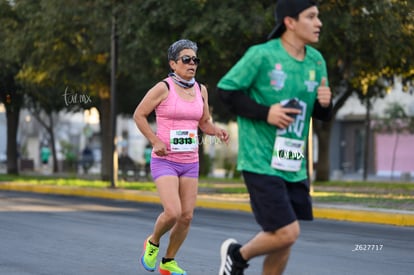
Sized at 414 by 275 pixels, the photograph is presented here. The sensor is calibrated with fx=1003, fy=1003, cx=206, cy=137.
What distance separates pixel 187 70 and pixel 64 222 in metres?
6.71

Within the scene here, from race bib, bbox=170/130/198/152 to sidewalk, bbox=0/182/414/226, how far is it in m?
8.34

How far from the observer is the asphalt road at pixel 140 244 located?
894 cm

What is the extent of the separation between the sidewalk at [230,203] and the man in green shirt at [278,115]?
1008 centimetres

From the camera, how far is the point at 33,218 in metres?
14.7

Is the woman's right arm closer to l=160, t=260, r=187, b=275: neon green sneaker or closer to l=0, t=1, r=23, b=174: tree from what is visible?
l=160, t=260, r=187, b=275: neon green sneaker

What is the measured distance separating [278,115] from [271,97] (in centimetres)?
22

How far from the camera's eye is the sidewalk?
52.4ft

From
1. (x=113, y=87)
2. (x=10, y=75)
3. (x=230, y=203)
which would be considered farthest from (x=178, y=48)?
(x=10, y=75)

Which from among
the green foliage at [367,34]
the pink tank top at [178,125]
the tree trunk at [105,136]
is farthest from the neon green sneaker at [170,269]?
the tree trunk at [105,136]

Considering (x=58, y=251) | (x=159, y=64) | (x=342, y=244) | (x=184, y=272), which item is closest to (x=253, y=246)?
(x=184, y=272)

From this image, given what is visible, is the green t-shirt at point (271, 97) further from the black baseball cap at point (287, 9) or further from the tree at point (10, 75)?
the tree at point (10, 75)

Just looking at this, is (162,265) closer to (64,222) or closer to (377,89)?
(64,222)

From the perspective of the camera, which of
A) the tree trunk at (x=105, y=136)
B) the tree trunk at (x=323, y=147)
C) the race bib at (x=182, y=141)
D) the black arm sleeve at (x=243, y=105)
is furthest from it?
the tree trunk at (x=323, y=147)

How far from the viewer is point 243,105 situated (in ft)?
18.5
